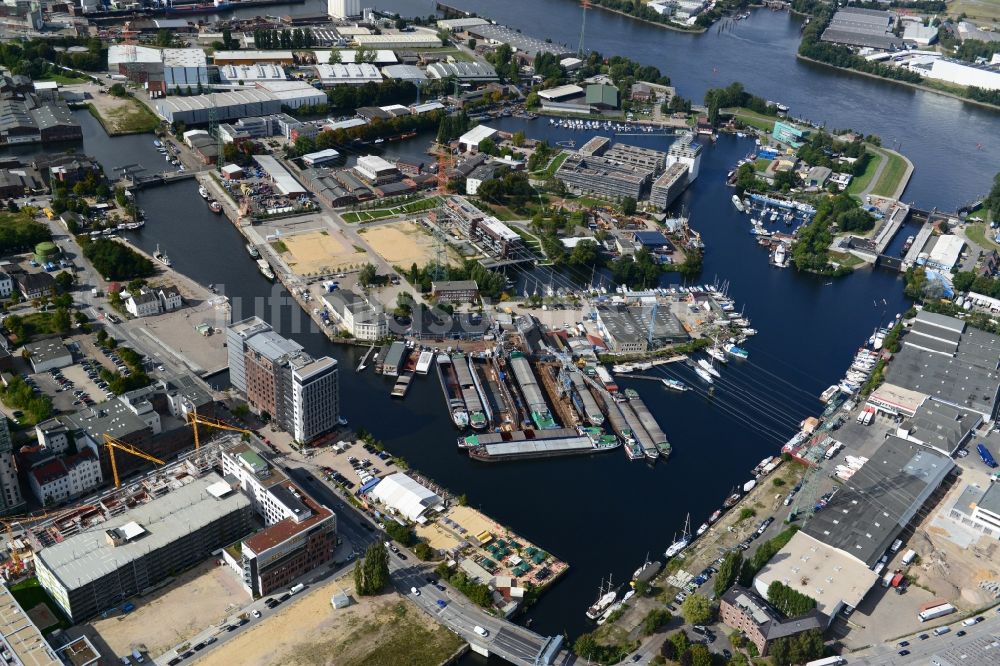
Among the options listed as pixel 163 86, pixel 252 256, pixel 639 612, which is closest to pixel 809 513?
pixel 639 612

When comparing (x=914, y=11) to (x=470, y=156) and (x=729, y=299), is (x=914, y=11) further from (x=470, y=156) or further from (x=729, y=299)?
(x=729, y=299)

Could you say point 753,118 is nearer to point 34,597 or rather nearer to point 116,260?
point 116,260

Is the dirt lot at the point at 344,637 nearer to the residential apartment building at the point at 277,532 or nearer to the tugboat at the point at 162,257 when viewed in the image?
the residential apartment building at the point at 277,532

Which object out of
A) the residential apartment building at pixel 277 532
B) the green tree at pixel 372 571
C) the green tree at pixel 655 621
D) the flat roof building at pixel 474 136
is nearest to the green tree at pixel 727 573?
the green tree at pixel 655 621

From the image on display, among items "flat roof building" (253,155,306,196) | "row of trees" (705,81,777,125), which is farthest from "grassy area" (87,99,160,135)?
"row of trees" (705,81,777,125)

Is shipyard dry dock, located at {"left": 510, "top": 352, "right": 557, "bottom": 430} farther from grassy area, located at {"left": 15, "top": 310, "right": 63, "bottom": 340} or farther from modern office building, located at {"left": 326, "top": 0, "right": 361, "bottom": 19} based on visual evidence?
modern office building, located at {"left": 326, "top": 0, "right": 361, "bottom": 19}

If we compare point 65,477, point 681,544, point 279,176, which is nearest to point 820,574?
point 681,544
